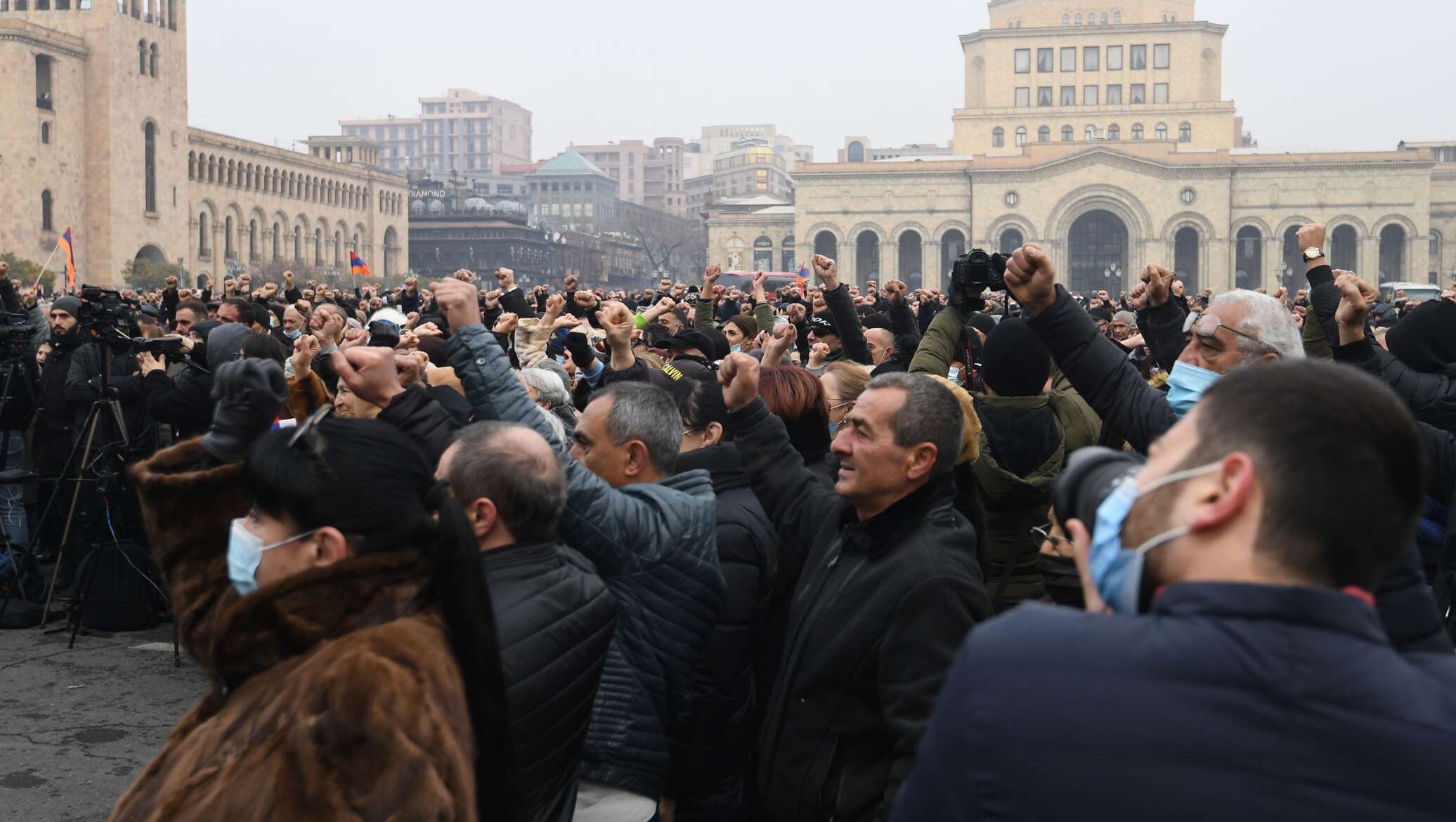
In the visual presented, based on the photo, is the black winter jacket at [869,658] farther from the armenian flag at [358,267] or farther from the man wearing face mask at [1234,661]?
the armenian flag at [358,267]

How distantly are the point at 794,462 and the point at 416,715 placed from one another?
2058mm

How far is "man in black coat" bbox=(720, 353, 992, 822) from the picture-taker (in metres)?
2.78

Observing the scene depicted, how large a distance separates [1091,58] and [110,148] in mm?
52901

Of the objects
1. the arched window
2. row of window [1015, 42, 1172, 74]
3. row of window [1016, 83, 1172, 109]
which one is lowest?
the arched window

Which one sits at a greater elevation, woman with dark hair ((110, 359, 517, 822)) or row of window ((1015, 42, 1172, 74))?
row of window ((1015, 42, 1172, 74))

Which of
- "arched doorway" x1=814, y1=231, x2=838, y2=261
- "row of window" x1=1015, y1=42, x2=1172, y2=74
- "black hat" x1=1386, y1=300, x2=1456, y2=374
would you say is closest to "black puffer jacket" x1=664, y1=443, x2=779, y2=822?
"black hat" x1=1386, y1=300, x2=1456, y2=374

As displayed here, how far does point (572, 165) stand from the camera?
440 feet

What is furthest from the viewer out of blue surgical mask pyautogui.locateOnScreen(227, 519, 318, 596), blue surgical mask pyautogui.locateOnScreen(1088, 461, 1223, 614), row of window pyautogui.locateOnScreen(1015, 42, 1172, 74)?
row of window pyautogui.locateOnScreen(1015, 42, 1172, 74)

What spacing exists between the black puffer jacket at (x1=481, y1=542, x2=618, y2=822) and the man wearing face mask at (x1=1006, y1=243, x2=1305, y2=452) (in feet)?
4.17

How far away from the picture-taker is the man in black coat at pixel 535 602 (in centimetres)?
262

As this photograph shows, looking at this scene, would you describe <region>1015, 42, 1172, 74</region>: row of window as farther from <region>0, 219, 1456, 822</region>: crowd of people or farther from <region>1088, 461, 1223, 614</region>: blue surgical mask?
<region>1088, 461, 1223, 614</region>: blue surgical mask

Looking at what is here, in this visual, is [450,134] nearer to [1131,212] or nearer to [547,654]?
[1131,212]

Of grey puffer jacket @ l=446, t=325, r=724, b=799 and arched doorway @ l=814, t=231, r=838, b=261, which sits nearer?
grey puffer jacket @ l=446, t=325, r=724, b=799

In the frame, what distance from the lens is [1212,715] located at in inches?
55.7
